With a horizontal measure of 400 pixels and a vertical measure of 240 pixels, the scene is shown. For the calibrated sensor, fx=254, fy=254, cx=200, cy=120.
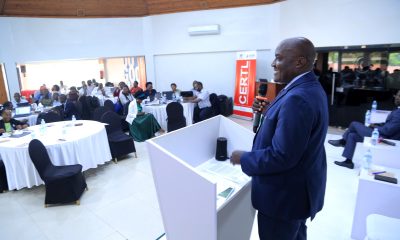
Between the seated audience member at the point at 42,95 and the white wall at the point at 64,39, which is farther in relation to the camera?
the seated audience member at the point at 42,95

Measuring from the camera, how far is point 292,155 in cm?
129

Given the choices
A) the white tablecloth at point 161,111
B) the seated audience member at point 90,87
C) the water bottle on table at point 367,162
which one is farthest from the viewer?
the seated audience member at point 90,87

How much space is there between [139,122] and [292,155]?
18.1 feet

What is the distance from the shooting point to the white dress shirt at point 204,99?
756 centimetres

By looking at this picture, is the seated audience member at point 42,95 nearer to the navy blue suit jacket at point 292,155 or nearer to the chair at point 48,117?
the chair at point 48,117

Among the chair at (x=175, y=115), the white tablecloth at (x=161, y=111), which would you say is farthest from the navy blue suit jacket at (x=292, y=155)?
the white tablecloth at (x=161, y=111)

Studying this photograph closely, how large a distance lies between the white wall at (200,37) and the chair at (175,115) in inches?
138

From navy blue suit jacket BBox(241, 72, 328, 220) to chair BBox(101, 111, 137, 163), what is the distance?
13.9 feet

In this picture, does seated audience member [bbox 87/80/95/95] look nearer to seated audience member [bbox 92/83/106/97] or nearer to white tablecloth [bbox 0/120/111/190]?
seated audience member [bbox 92/83/106/97]

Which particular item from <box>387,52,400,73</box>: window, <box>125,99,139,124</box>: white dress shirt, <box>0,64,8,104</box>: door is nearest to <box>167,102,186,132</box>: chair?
<box>125,99,139,124</box>: white dress shirt

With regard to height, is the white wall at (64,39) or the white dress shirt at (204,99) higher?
the white wall at (64,39)

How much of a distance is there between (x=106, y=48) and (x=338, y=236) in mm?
9617

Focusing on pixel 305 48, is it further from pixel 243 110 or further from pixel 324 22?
pixel 243 110

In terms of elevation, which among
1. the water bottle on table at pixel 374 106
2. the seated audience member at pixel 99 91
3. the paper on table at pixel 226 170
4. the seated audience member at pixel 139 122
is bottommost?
the seated audience member at pixel 139 122
